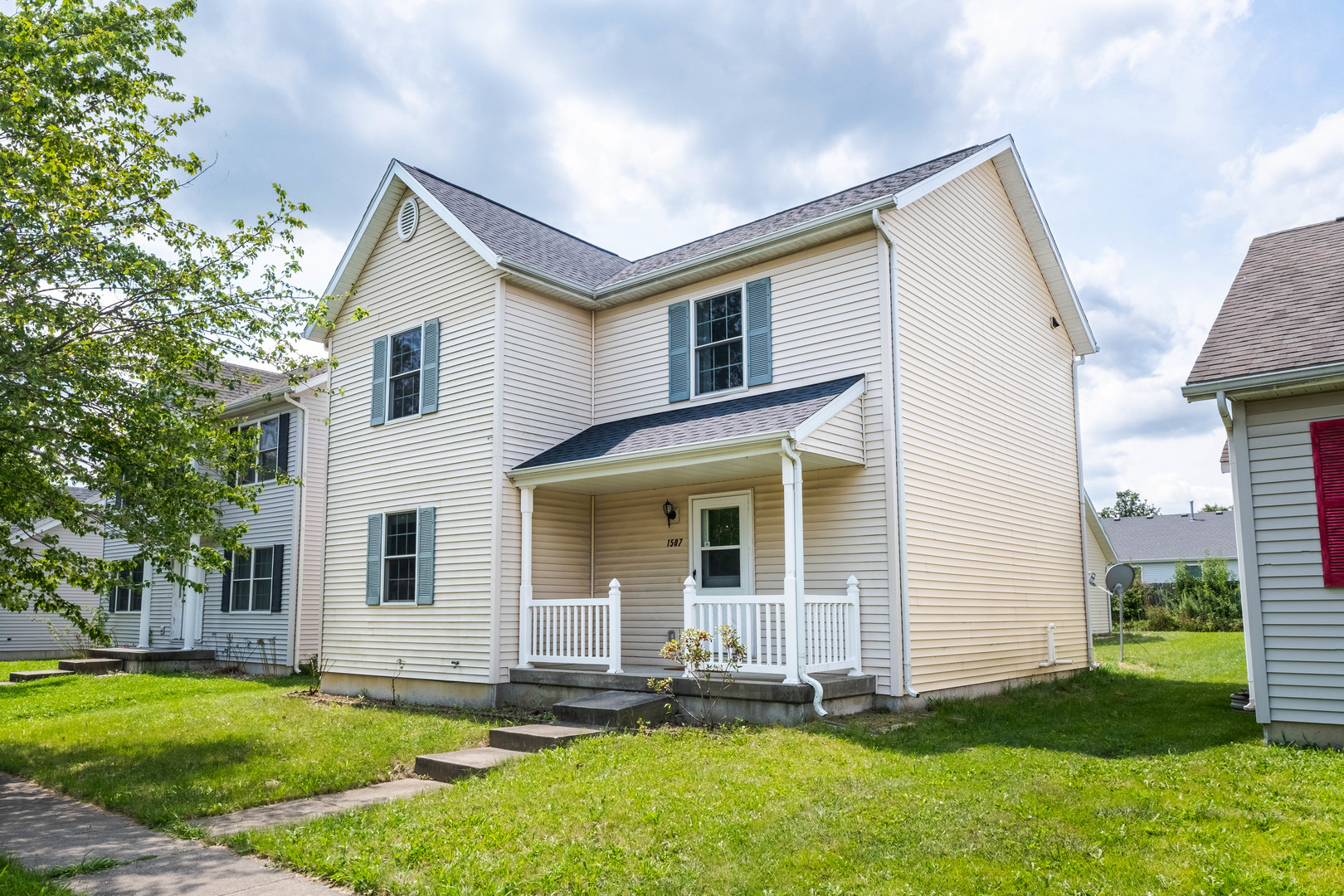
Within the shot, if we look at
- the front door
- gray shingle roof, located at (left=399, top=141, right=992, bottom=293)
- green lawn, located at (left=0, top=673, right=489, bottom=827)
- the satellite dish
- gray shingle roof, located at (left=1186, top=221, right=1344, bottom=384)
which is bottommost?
green lawn, located at (left=0, top=673, right=489, bottom=827)

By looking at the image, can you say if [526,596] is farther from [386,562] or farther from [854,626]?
[854,626]

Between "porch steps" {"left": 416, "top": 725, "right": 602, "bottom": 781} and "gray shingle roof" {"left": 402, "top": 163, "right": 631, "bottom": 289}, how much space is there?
6955mm

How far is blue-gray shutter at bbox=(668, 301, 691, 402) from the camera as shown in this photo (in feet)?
42.2

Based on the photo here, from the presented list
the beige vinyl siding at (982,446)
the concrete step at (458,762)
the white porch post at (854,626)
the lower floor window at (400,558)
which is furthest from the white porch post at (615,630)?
the lower floor window at (400,558)

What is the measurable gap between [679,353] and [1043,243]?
6871 millimetres

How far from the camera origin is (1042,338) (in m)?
15.4

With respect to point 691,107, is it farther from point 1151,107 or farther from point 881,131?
point 1151,107

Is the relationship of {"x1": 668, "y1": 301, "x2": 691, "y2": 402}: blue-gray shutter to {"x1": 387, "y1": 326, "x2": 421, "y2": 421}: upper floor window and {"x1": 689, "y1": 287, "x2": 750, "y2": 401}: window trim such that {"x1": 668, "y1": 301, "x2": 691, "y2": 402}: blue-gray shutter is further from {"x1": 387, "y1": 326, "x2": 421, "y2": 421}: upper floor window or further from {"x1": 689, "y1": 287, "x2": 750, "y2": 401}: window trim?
{"x1": 387, "y1": 326, "x2": 421, "y2": 421}: upper floor window

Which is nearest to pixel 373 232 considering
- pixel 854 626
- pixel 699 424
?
pixel 699 424

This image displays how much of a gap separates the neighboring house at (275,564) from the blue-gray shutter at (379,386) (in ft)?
11.9

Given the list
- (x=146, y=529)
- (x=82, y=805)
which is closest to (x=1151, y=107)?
(x=146, y=529)

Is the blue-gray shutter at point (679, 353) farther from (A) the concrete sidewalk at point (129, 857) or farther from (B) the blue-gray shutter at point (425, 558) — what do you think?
(A) the concrete sidewalk at point (129, 857)

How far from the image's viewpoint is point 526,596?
1235 cm

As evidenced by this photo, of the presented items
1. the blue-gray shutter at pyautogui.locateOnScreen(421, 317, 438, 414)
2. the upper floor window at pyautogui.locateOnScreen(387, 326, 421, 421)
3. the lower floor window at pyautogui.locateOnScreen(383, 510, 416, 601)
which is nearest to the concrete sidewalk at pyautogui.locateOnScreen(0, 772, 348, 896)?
the lower floor window at pyautogui.locateOnScreen(383, 510, 416, 601)
